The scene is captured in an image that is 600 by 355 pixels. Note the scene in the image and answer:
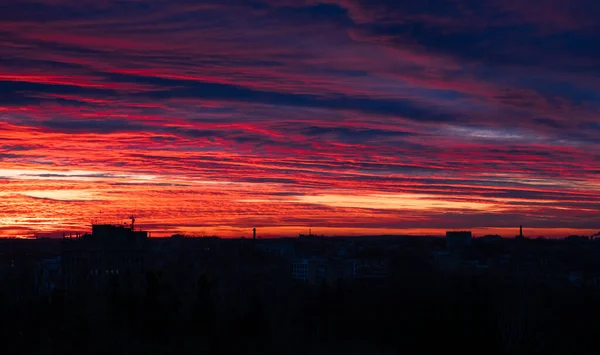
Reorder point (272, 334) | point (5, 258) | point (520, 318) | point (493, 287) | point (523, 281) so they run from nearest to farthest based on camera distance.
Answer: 1. point (272, 334)
2. point (520, 318)
3. point (493, 287)
4. point (523, 281)
5. point (5, 258)

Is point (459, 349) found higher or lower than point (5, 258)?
lower

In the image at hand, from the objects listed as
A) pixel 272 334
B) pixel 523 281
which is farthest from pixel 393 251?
pixel 272 334

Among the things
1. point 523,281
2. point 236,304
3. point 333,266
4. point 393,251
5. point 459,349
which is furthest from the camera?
point 393,251

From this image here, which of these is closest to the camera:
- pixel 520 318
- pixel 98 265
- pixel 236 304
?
pixel 520 318

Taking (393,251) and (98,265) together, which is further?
(393,251)

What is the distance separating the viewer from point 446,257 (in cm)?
9600

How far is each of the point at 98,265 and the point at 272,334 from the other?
49.6 m

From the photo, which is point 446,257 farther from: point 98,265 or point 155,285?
point 155,285

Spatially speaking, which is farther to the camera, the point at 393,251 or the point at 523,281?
the point at 393,251

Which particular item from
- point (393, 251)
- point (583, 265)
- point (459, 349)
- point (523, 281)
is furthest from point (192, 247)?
point (459, 349)

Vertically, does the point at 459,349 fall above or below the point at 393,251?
below

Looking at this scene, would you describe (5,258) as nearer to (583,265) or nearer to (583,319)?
(583,265)

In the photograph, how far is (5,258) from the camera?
92562mm

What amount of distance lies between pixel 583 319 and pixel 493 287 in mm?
11080
